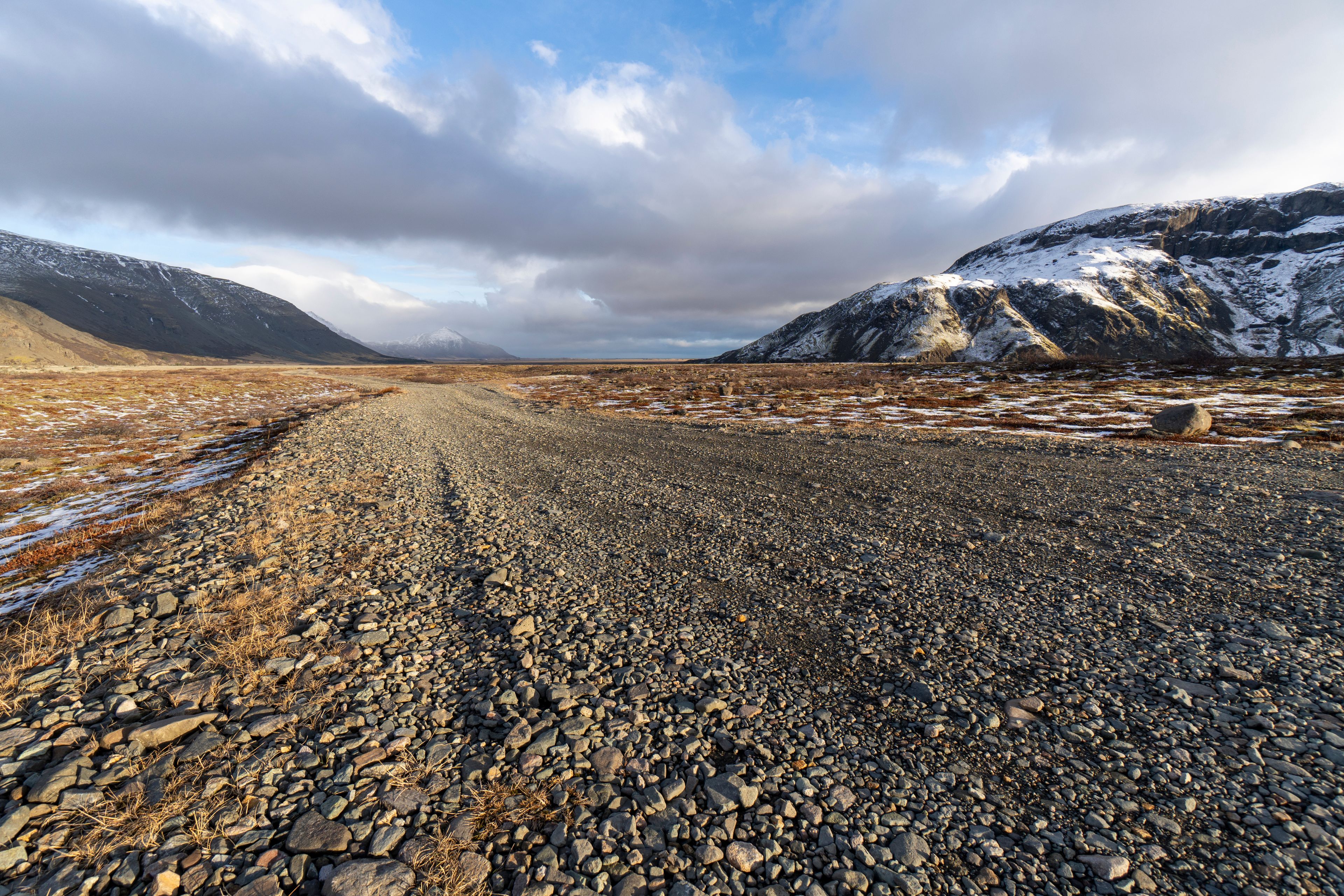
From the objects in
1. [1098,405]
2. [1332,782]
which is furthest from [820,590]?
[1098,405]

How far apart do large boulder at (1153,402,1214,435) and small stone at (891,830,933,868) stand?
3293 cm

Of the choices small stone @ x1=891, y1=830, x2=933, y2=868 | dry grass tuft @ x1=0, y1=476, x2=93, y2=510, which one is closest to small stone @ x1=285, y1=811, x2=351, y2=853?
small stone @ x1=891, y1=830, x2=933, y2=868

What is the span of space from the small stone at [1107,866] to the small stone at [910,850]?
3.93 feet

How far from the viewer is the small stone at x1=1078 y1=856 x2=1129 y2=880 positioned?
395cm

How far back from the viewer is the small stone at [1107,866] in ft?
12.9

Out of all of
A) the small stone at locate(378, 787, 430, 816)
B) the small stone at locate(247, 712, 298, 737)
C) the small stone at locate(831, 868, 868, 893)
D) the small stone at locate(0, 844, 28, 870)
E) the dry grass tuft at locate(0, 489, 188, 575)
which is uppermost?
the small stone at locate(0, 844, 28, 870)

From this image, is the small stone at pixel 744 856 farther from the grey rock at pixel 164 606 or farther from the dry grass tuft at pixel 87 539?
the dry grass tuft at pixel 87 539

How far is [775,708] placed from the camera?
6062 mm

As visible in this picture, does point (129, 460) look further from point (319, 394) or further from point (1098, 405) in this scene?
point (1098, 405)

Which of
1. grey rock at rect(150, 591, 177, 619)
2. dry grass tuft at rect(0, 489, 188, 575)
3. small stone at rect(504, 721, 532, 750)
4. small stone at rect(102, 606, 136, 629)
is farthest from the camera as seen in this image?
dry grass tuft at rect(0, 489, 188, 575)

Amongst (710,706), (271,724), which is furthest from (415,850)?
(710,706)

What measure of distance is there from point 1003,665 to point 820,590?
2905 millimetres

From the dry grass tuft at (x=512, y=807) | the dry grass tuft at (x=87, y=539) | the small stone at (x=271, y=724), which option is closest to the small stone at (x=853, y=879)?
the dry grass tuft at (x=512, y=807)

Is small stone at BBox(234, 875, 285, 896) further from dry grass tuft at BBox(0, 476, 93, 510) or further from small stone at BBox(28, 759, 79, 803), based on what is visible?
dry grass tuft at BBox(0, 476, 93, 510)
